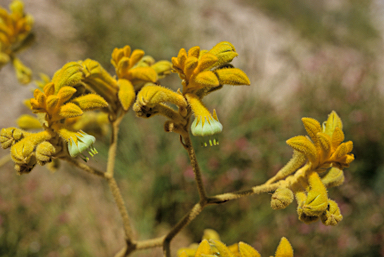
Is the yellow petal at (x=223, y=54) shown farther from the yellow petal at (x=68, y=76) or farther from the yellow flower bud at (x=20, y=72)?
the yellow flower bud at (x=20, y=72)

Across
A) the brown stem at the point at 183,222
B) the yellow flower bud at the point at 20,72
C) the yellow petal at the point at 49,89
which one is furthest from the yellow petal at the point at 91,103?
the yellow flower bud at the point at 20,72

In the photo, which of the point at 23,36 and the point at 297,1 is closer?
the point at 23,36

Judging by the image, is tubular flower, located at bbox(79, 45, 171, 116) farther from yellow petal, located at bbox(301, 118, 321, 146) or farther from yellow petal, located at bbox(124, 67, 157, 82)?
yellow petal, located at bbox(301, 118, 321, 146)

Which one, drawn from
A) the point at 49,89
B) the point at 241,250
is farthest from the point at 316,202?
the point at 49,89

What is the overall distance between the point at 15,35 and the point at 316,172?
2.16 metres

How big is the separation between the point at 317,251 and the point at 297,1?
1176 cm

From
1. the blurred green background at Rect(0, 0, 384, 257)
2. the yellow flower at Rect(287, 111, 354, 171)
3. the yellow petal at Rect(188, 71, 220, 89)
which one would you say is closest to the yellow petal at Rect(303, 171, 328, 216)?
the yellow flower at Rect(287, 111, 354, 171)

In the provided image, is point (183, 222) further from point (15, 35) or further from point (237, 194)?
point (15, 35)

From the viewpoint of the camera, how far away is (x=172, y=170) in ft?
13.7

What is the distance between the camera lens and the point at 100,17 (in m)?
6.54

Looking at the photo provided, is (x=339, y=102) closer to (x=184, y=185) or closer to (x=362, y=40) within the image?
(x=184, y=185)

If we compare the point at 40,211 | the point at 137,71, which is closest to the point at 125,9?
the point at 40,211

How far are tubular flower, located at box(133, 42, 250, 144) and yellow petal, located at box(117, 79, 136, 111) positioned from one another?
15 cm

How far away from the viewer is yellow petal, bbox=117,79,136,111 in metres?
1.07
